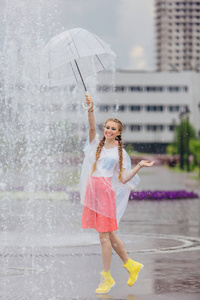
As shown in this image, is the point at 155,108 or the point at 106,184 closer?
the point at 106,184

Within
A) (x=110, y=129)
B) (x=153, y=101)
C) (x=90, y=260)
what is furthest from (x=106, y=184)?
(x=153, y=101)

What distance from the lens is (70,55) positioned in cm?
979

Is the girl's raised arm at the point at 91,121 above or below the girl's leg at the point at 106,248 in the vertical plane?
above

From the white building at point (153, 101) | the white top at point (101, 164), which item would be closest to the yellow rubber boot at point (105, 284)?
the white top at point (101, 164)

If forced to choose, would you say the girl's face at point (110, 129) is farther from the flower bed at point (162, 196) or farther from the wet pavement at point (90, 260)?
the flower bed at point (162, 196)

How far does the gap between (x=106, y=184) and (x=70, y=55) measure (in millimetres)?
2320

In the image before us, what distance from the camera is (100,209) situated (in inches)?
311

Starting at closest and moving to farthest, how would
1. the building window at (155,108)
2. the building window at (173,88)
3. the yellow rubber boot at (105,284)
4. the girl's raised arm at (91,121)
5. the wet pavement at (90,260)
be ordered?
1. the yellow rubber boot at (105,284)
2. the wet pavement at (90,260)
3. the girl's raised arm at (91,121)
4. the building window at (155,108)
5. the building window at (173,88)

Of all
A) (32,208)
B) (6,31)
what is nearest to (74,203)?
(32,208)

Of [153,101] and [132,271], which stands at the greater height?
[132,271]

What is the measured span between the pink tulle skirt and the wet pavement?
0.62m

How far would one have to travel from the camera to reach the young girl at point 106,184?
26.0 ft

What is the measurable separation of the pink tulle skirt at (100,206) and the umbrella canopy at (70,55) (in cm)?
204

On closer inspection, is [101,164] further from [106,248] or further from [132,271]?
[132,271]
